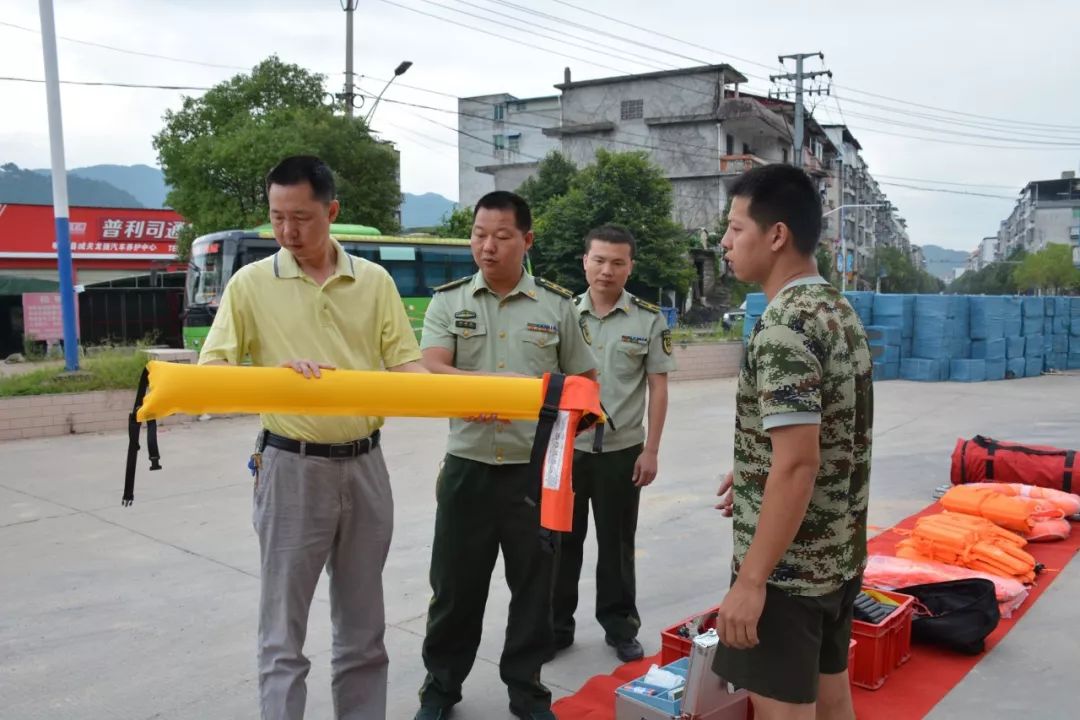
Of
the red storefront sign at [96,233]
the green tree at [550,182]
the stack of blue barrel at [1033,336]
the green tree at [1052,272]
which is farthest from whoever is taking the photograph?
the green tree at [1052,272]

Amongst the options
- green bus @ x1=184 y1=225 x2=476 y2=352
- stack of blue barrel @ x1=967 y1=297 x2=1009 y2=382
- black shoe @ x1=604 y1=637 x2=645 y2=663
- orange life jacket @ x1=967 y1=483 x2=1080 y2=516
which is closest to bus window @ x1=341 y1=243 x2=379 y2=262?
green bus @ x1=184 y1=225 x2=476 y2=352

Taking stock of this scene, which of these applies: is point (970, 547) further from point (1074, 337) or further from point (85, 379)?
point (1074, 337)

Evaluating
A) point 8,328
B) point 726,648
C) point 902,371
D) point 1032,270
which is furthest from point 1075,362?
point 1032,270

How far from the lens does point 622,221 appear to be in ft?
88.3

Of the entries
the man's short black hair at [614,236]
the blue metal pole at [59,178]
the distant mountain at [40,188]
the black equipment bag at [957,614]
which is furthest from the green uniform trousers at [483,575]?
the distant mountain at [40,188]

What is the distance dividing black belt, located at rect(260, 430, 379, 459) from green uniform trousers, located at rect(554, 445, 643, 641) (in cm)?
134

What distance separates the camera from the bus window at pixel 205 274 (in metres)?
15.6

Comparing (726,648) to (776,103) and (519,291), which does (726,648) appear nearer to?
(519,291)

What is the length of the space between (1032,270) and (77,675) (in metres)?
59.7

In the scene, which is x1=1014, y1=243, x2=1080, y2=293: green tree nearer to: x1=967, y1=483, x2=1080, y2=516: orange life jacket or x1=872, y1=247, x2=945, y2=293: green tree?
x1=872, y1=247, x2=945, y2=293: green tree

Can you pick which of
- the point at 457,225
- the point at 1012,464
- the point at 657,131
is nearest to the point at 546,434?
the point at 1012,464

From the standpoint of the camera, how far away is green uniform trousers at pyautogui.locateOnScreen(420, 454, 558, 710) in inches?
117

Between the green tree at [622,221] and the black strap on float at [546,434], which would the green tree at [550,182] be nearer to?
the green tree at [622,221]

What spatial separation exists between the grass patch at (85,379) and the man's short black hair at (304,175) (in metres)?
7.46
